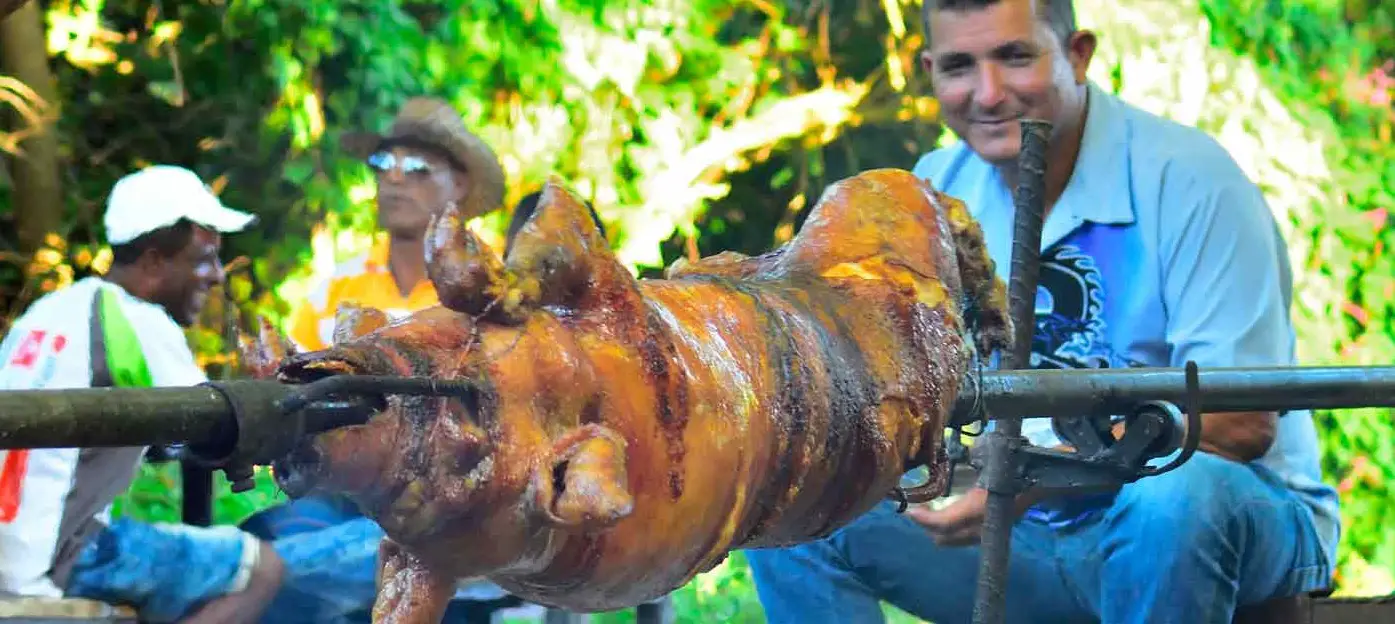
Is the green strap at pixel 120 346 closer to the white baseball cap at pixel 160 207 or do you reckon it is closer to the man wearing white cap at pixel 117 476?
the man wearing white cap at pixel 117 476

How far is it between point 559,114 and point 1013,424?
4609 millimetres

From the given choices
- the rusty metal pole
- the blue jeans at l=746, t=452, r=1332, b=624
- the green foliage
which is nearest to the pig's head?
the rusty metal pole

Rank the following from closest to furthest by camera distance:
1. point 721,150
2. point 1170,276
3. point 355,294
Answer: point 1170,276
point 355,294
point 721,150

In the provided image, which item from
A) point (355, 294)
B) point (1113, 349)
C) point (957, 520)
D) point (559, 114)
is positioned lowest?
point (957, 520)

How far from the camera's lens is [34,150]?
6164 millimetres

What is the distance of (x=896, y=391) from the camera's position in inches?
56.2

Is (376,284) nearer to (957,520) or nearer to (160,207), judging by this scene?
(160,207)

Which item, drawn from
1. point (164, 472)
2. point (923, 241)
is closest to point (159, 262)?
point (164, 472)

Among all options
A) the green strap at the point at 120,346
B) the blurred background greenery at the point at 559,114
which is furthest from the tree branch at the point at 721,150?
the green strap at the point at 120,346

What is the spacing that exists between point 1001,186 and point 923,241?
53.6 inches

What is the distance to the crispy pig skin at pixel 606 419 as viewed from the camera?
1.05m

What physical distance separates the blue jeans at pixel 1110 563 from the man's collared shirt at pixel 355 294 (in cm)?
180

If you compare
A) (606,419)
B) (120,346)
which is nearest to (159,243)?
(120,346)

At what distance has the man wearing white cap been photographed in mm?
3340
